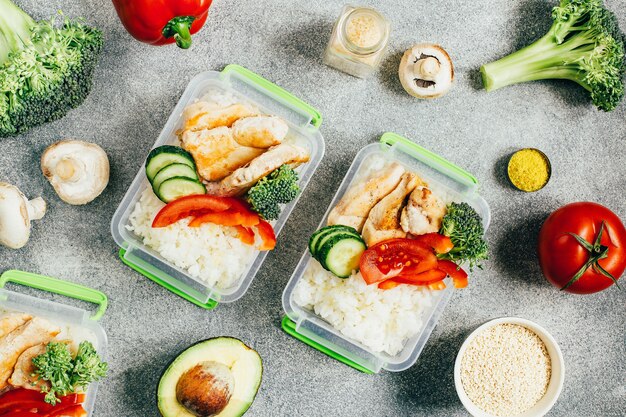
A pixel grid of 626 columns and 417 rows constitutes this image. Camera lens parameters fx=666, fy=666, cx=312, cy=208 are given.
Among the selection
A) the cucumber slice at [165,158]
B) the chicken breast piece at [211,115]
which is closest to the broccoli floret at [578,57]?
the chicken breast piece at [211,115]

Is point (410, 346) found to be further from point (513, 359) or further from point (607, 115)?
point (607, 115)

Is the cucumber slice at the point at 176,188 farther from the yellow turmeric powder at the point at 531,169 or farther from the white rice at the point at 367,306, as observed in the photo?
the yellow turmeric powder at the point at 531,169

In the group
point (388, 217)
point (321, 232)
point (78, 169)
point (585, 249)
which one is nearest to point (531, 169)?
point (585, 249)

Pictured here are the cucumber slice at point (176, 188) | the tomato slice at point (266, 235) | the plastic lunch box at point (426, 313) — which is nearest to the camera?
the cucumber slice at point (176, 188)

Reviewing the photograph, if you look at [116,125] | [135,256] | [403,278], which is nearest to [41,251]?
[135,256]

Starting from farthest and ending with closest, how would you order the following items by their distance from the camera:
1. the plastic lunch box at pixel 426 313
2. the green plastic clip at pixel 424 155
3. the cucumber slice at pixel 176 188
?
the green plastic clip at pixel 424 155 < the plastic lunch box at pixel 426 313 < the cucumber slice at pixel 176 188

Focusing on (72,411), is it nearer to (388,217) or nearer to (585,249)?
(388,217)
